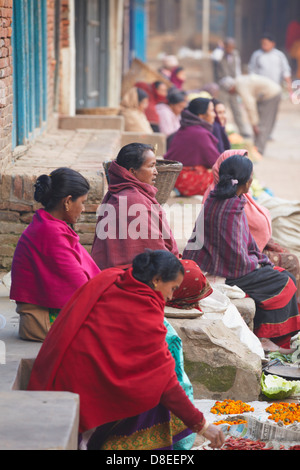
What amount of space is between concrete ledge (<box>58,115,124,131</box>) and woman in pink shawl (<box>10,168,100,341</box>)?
5.77 meters

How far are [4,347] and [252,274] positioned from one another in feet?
6.76

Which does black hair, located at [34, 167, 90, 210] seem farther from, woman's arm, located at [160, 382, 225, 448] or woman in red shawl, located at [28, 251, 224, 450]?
woman's arm, located at [160, 382, 225, 448]

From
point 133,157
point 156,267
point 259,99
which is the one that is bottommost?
point 259,99

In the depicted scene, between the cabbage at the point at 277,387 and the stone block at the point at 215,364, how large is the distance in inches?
2.7

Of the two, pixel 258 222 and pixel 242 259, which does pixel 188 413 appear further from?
pixel 258 222

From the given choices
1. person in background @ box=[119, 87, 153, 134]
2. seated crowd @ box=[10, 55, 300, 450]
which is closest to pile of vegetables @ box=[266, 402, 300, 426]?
seated crowd @ box=[10, 55, 300, 450]

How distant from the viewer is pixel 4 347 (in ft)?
12.9

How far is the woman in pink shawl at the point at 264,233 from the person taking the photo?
5.77 m

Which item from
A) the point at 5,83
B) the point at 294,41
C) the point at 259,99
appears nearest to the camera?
the point at 5,83

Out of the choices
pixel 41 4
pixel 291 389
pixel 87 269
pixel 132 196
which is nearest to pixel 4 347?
pixel 87 269

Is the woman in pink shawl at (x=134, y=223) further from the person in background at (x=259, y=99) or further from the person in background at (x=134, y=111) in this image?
the person in background at (x=259, y=99)

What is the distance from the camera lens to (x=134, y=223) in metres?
4.55

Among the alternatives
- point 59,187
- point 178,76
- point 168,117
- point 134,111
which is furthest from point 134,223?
point 178,76

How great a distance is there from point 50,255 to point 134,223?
34.2 inches
